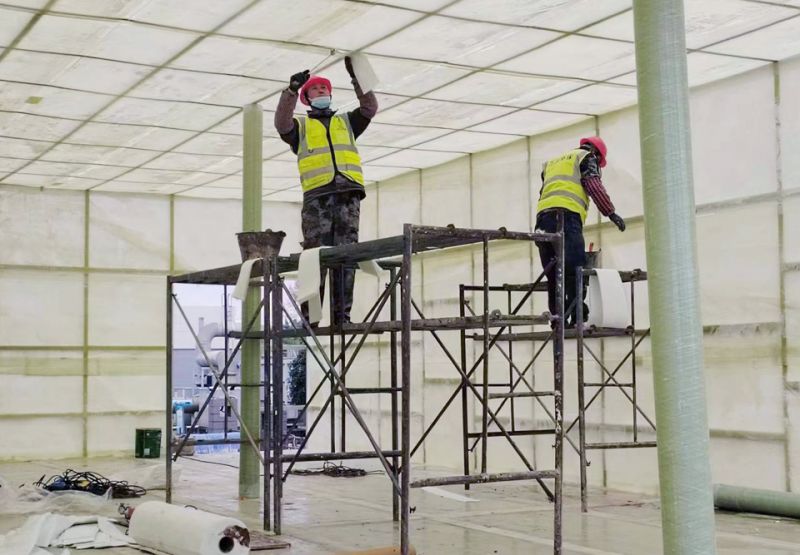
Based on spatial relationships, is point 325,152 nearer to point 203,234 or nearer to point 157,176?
point 157,176

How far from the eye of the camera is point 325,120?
7715 mm

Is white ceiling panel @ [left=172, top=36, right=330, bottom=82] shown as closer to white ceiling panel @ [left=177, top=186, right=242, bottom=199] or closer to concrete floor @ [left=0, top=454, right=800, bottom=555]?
concrete floor @ [left=0, top=454, right=800, bottom=555]

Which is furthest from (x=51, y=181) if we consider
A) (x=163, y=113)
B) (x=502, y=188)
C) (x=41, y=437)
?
(x=502, y=188)

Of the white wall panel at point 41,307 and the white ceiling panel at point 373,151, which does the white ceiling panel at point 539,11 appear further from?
the white wall panel at point 41,307

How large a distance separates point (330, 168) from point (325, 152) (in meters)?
0.13

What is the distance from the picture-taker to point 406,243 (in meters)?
5.85

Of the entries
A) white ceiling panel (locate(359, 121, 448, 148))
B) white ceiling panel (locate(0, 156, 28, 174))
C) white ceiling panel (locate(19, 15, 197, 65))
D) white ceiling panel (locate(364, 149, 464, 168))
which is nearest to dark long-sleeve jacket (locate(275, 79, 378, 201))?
white ceiling panel (locate(19, 15, 197, 65))

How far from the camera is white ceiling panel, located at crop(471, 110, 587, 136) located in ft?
35.0

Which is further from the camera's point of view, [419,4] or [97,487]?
[97,487]

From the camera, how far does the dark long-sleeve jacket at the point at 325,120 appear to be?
24.7 ft

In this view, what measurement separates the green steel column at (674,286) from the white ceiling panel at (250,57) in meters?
4.57

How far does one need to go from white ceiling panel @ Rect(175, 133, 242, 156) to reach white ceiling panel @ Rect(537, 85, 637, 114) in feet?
11.7

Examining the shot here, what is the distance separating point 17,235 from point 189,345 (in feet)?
39.3

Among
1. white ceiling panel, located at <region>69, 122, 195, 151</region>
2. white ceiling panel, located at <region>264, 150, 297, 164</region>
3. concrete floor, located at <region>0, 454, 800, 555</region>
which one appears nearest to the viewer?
concrete floor, located at <region>0, 454, 800, 555</region>
